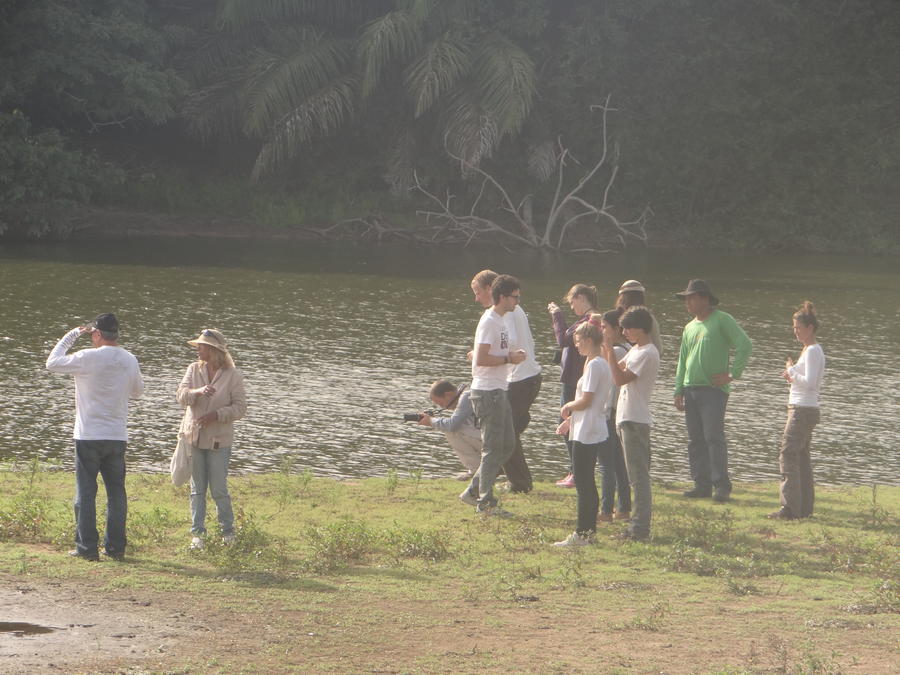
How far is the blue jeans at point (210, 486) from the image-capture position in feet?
27.6

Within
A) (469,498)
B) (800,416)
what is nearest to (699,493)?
(800,416)

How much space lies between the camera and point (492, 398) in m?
9.46

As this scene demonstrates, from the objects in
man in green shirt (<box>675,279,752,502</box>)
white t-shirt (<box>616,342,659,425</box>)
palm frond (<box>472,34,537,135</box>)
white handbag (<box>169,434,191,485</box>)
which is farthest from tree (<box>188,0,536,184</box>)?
white handbag (<box>169,434,191,485</box>)

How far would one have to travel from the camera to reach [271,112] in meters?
37.2

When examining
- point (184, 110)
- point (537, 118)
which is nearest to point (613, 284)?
point (537, 118)

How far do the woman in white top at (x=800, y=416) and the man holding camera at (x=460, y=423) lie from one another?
228 cm

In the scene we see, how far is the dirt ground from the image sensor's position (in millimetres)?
6172

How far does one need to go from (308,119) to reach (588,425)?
29255mm

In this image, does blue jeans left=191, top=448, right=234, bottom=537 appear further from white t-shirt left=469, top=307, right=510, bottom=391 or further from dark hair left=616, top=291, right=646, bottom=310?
dark hair left=616, top=291, right=646, bottom=310

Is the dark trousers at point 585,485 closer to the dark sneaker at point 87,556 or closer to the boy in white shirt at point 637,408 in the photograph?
the boy in white shirt at point 637,408

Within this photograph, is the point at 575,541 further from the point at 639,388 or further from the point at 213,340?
the point at 213,340

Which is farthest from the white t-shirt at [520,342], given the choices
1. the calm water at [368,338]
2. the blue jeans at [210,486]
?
the blue jeans at [210,486]

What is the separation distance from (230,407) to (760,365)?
11112mm

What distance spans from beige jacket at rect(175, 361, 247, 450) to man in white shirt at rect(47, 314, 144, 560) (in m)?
0.45
